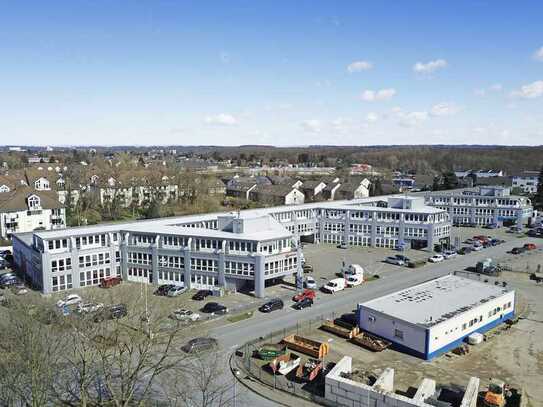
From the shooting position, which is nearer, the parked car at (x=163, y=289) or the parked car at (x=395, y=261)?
the parked car at (x=163, y=289)

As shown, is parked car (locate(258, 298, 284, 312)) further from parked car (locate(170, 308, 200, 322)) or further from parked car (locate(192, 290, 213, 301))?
parked car (locate(192, 290, 213, 301))

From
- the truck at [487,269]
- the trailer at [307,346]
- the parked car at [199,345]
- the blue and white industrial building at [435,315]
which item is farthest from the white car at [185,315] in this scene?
the truck at [487,269]

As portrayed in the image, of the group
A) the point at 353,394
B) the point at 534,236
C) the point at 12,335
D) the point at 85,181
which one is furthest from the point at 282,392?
the point at 85,181

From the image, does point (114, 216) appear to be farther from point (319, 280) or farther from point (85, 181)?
point (319, 280)

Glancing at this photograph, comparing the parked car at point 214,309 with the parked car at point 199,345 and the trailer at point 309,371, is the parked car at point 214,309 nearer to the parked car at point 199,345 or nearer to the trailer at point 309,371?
the parked car at point 199,345

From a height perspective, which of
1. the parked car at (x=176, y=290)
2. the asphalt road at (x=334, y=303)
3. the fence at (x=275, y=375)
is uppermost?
the parked car at (x=176, y=290)
